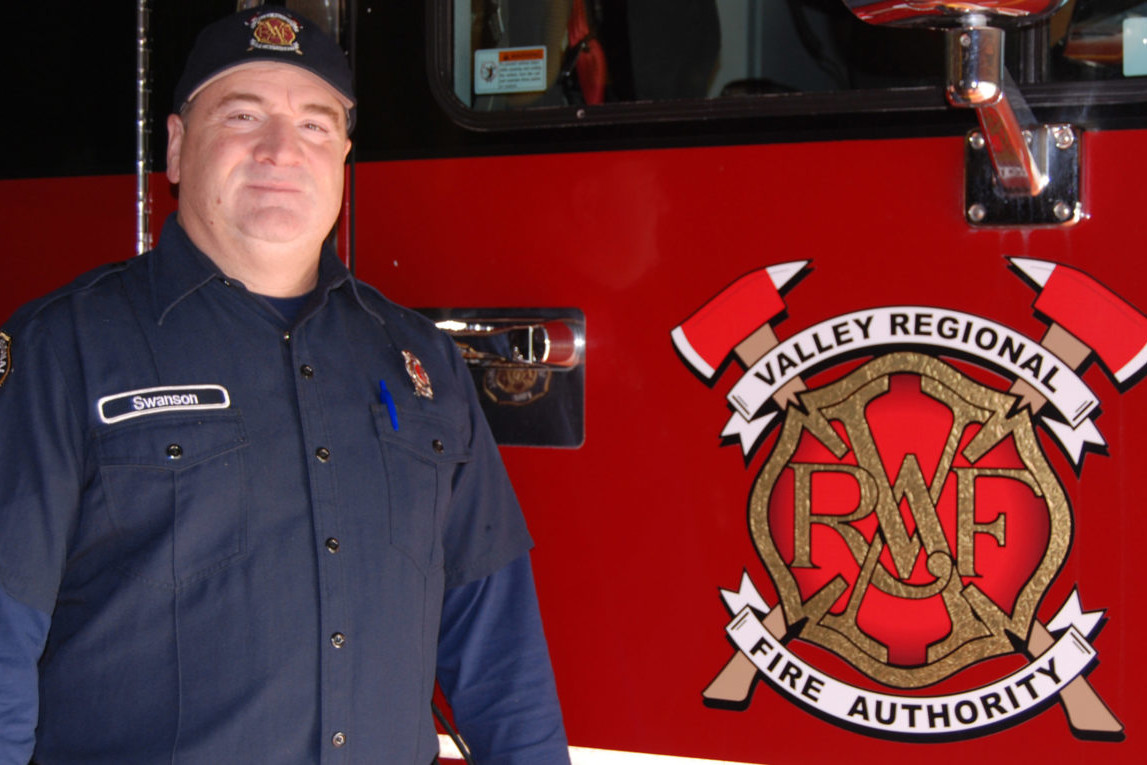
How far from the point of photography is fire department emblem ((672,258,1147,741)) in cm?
159

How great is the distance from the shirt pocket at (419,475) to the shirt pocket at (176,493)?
0.20m

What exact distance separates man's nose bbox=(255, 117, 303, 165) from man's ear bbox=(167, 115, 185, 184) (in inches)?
6.3

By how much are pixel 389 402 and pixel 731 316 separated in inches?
18.9

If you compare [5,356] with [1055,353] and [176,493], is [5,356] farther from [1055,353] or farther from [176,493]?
[1055,353]

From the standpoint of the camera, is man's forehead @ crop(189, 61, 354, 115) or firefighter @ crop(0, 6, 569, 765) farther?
man's forehead @ crop(189, 61, 354, 115)

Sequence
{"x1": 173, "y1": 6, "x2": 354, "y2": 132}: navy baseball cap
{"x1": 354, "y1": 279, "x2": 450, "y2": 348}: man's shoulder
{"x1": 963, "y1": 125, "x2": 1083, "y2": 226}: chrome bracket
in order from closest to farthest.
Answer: {"x1": 963, "y1": 125, "x2": 1083, "y2": 226}: chrome bracket < {"x1": 173, "y1": 6, "x2": 354, "y2": 132}: navy baseball cap < {"x1": 354, "y1": 279, "x2": 450, "y2": 348}: man's shoulder

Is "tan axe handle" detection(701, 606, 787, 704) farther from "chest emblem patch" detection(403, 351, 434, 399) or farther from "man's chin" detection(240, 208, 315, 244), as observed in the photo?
"man's chin" detection(240, 208, 315, 244)

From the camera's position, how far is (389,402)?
171cm

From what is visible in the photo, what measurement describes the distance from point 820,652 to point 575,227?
0.68 m

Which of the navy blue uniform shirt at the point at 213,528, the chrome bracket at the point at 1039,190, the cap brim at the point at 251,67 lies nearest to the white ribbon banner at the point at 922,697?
the navy blue uniform shirt at the point at 213,528

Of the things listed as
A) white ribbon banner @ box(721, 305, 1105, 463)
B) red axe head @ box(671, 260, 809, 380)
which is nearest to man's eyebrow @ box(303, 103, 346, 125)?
red axe head @ box(671, 260, 809, 380)

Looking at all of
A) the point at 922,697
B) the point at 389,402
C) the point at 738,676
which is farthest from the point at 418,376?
the point at 922,697

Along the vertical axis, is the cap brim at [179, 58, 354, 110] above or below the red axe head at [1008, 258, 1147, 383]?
above

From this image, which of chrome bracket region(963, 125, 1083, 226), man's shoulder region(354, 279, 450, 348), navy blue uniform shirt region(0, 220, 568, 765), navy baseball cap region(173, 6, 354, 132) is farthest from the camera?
man's shoulder region(354, 279, 450, 348)
